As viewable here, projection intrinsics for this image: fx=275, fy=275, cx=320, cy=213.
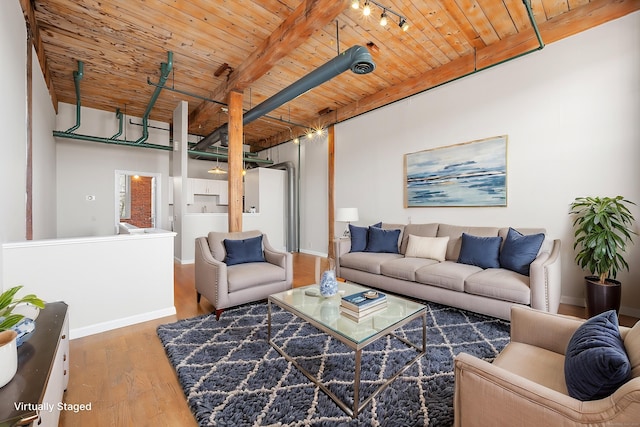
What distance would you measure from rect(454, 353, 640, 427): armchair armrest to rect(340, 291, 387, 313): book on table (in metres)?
0.87

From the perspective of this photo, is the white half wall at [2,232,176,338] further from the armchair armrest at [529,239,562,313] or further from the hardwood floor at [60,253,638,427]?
the armchair armrest at [529,239,562,313]

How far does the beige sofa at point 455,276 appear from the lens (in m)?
2.47

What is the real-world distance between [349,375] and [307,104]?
4.81m

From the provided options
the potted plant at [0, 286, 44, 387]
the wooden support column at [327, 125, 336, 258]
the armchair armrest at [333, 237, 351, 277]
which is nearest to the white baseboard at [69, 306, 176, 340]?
the potted plant at [0, 286, 44, 387]

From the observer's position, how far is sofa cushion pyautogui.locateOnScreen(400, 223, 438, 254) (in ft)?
12.5

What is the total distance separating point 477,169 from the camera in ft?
12.3

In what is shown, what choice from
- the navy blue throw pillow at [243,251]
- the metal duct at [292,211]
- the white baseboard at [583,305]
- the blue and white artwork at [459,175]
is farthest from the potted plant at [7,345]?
the metal duct at [292,211]

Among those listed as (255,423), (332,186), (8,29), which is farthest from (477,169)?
(8,29)

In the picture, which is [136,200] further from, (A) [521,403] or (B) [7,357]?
(A) [521,403]

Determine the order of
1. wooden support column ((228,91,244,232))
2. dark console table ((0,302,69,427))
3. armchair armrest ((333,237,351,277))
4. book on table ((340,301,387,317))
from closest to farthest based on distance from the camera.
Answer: dark console table ((0,302,69,427))
book on table ((340,301,387,317))
armchair armrest ((333,237,351,277))
wooden support column ((228,91,244,232))

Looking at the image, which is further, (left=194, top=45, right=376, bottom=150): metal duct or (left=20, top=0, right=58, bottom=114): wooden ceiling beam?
(left=194, top=45, right=376, bottom=150): metal duct

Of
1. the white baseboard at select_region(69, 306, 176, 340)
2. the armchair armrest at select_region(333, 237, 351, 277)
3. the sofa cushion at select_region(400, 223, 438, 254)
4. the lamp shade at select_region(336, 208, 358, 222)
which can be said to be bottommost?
the white baseboard at select_region(69, 306, 176, 340)

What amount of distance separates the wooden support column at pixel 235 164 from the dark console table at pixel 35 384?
110 inches

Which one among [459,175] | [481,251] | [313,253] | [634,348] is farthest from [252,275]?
[313,253]
